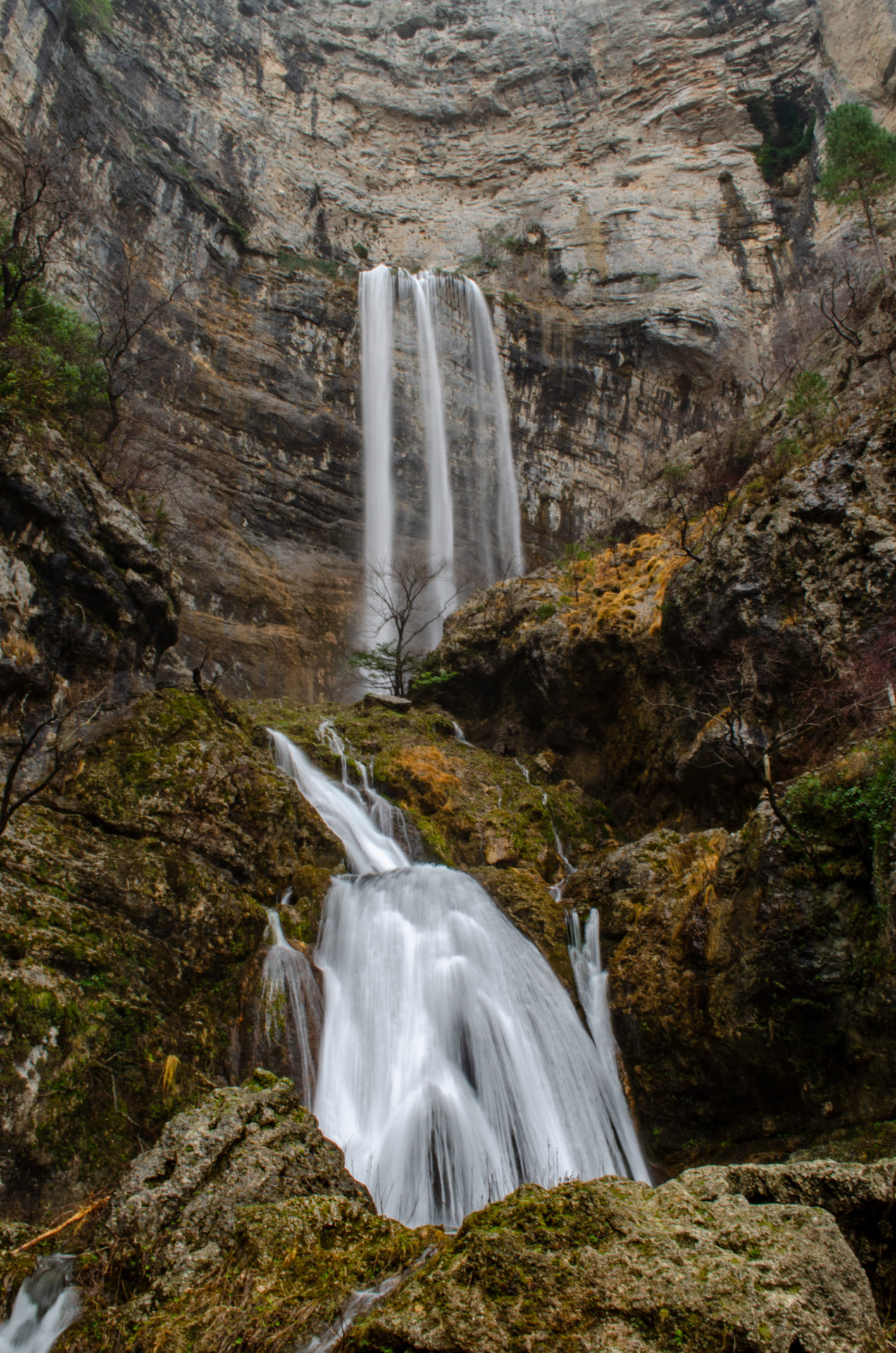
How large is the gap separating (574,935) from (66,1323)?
8.32 meters

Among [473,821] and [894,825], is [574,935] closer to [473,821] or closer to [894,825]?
[473,821]

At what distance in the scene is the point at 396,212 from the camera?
117ft

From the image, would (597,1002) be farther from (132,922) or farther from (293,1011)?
(132,922)

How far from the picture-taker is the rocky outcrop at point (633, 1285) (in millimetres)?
2801

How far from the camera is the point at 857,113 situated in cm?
A: 2169

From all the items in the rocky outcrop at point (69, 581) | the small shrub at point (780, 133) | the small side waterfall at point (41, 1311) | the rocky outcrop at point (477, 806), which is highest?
the small shrub at point (780, 133)

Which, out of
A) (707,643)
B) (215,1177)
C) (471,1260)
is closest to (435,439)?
(707,643)

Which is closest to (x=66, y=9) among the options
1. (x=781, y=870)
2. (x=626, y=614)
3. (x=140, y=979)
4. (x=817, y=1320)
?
(x=626, y=614)

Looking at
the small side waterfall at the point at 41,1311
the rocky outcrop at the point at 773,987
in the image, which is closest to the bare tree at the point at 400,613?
the rocky outcrop at the point at 773,987

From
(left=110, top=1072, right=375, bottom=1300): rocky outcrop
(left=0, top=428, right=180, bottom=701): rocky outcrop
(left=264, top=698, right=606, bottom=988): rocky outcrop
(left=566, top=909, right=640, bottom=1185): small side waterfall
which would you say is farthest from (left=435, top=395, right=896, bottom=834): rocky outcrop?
(left=0, top=428, right=180, bottom=701): rocky outcrop

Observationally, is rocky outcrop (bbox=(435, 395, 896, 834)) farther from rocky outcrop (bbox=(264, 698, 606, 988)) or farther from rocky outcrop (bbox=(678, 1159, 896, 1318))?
rocky outcrop (bbox=(678, 1159, 896, 1318))

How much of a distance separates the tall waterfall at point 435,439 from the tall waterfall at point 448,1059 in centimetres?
1716

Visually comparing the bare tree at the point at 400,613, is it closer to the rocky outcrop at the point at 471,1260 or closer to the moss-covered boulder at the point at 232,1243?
the moss-covered boulder at the point at 232,1243

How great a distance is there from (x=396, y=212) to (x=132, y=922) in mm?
37161
